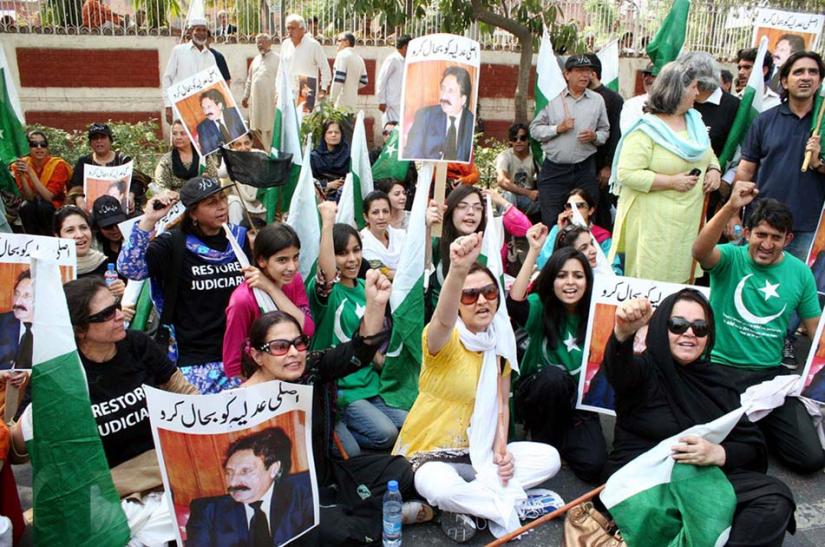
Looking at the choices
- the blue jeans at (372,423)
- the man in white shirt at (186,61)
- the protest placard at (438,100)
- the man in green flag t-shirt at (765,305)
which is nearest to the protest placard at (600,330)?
the man in green flag t-shirt at (765,305)

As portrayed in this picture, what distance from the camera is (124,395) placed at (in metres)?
3.44

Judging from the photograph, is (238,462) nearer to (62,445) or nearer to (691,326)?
(62,445)

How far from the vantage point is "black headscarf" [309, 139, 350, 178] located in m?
7.95

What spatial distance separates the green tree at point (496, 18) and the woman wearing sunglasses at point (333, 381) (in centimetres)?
694

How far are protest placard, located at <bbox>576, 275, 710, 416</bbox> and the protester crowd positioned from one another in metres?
0.09

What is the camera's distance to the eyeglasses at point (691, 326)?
3.56m

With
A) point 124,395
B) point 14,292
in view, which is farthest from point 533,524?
point 14,292

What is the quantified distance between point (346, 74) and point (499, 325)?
25.2 ft

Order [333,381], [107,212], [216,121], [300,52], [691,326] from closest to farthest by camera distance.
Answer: [691,326] → [333,381] → [107,212] → [216,121] → [300,52]

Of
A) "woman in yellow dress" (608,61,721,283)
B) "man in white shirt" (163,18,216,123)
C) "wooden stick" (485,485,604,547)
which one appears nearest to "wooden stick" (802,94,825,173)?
"woman in yellow dress" (608,61,721,283)

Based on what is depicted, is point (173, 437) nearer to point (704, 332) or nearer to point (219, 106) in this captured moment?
point (704, 332)

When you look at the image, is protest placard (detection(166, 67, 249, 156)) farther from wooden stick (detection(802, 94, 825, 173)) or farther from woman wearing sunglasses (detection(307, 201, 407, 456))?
wooden stick (detection(802, 94, 825, 173))

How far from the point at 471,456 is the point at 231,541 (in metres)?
1.27

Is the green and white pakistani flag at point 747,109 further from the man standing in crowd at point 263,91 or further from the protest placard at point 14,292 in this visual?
the man standing in crowd at point 263,91
